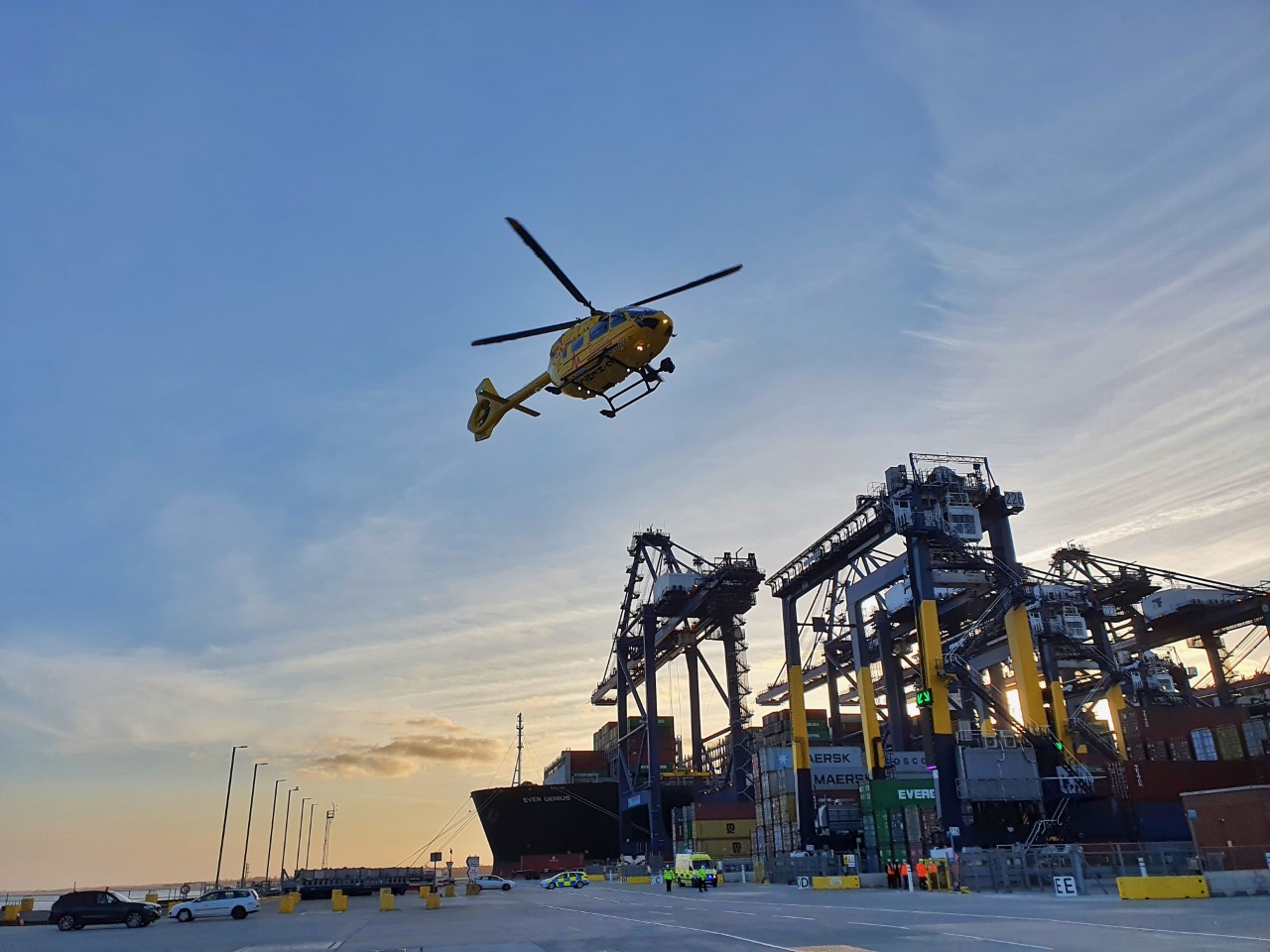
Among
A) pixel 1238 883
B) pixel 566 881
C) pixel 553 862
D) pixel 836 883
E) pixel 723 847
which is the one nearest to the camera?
pixel 1238 883

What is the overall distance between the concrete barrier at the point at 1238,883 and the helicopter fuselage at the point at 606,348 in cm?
2324

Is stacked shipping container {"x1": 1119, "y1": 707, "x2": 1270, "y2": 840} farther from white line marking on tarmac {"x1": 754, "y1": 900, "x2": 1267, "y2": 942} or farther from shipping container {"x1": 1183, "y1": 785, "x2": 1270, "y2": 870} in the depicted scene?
white line marking on tarmac {"x1": 754, "y1": 900, "x2": 1267, "y2": 942}

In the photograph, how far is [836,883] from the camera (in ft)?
129

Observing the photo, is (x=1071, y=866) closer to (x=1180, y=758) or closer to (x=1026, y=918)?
(x=1026, y=918)

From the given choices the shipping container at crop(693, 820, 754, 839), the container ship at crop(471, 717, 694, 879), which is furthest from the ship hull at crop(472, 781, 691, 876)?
the shipping container at crop(693, 820, 754, 839)

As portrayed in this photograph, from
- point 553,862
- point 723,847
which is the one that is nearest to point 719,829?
point 723,847

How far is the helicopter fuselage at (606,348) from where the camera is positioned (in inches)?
885

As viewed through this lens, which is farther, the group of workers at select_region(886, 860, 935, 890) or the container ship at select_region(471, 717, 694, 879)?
the container ship at select_region(471, 717, 694, 879)

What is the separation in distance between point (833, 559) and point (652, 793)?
96.3 ft

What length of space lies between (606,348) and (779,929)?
15049mm

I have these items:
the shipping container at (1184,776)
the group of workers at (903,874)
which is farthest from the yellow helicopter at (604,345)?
the shipping container at (1184,776)

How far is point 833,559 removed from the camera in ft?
180

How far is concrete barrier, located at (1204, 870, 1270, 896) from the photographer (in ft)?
80.2

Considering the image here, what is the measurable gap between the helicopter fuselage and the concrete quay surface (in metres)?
14.1
